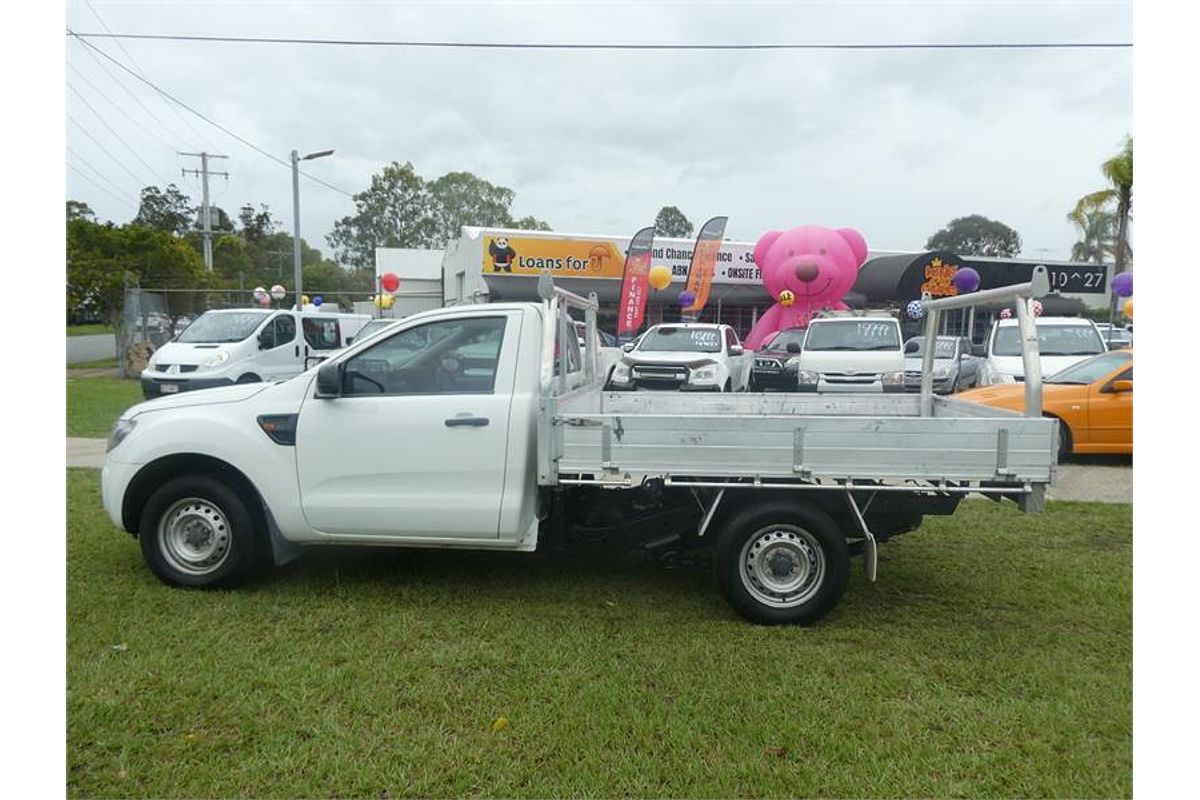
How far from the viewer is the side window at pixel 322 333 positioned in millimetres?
16609

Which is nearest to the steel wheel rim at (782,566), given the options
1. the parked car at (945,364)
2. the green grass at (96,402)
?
the parked car at (945,364)

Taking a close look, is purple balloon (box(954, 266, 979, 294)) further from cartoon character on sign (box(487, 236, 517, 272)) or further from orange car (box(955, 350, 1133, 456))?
cartoon character on sign (box(487, 236, 517, 272))

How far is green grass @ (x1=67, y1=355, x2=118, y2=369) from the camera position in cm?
2477

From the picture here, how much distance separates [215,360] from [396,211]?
57.6 m

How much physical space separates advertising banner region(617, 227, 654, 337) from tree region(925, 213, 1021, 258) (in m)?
57.1

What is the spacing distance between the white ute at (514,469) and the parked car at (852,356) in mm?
8367

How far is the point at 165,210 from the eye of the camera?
55250mm

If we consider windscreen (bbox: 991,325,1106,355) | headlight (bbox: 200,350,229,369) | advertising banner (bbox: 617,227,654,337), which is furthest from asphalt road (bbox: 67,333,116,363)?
windscreen (bbox: 991,325,1106,355)

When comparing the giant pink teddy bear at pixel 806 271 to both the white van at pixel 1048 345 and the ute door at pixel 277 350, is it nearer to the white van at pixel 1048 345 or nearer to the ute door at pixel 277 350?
the white van at pixel 1048 345

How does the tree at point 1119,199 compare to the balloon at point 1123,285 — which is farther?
the tree at point 1119,199

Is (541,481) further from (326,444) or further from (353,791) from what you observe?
(353,791)

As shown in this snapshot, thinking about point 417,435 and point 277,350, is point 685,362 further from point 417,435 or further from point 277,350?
point 417,435

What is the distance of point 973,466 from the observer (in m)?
4.09

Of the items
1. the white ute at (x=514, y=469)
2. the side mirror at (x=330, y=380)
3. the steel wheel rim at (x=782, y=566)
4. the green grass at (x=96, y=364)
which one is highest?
the green grass at (x=96, y=364)
